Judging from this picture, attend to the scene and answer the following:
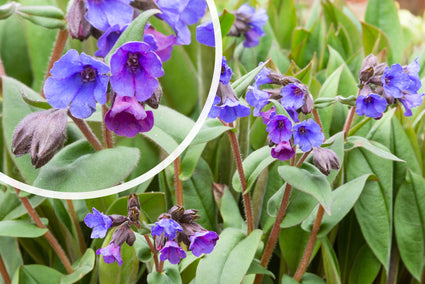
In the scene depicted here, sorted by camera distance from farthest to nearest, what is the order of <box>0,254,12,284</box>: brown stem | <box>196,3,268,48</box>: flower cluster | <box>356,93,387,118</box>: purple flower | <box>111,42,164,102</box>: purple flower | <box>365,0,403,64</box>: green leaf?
<box>365,0,403,64</box>: green leaf < <box>196,3,268,48</box>: flower cluster < <box>0,254,12,284</box>: brown stem < <box>356,93,387,118</box>: purple flower < <box>111,42,164,102</box>: purple flower

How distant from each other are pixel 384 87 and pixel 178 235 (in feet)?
1.02

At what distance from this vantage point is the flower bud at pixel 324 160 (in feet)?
1.97

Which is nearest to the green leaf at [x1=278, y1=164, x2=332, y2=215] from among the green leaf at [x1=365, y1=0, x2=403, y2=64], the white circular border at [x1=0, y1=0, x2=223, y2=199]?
the white circular border at [x1=0, y1=0, x2=223, y2=199]

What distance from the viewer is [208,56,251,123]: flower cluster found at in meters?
0.60

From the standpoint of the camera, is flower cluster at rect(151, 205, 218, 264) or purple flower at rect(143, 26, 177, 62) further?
purple flower at rect(143, 26, 177, 62)

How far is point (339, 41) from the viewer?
1086mm

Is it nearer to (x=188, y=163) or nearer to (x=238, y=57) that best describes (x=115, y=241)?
(x=188, y=163)

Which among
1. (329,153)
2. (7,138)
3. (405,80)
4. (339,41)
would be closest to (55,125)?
(7,138)

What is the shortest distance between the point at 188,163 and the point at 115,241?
0.22m

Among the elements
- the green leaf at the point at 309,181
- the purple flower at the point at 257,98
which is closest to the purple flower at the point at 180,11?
the purple flower at the point at 257,98

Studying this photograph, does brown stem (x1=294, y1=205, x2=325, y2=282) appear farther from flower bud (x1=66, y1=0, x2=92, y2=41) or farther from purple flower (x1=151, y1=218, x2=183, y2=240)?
flower bud (x1=66, y1=0, x2=92, y2=41)

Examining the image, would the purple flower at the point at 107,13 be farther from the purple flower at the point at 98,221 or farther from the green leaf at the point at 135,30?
the purple flower at the point at 98,221

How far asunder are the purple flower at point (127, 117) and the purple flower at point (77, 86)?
20 millimetres

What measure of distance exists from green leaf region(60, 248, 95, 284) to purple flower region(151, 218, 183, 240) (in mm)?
175
